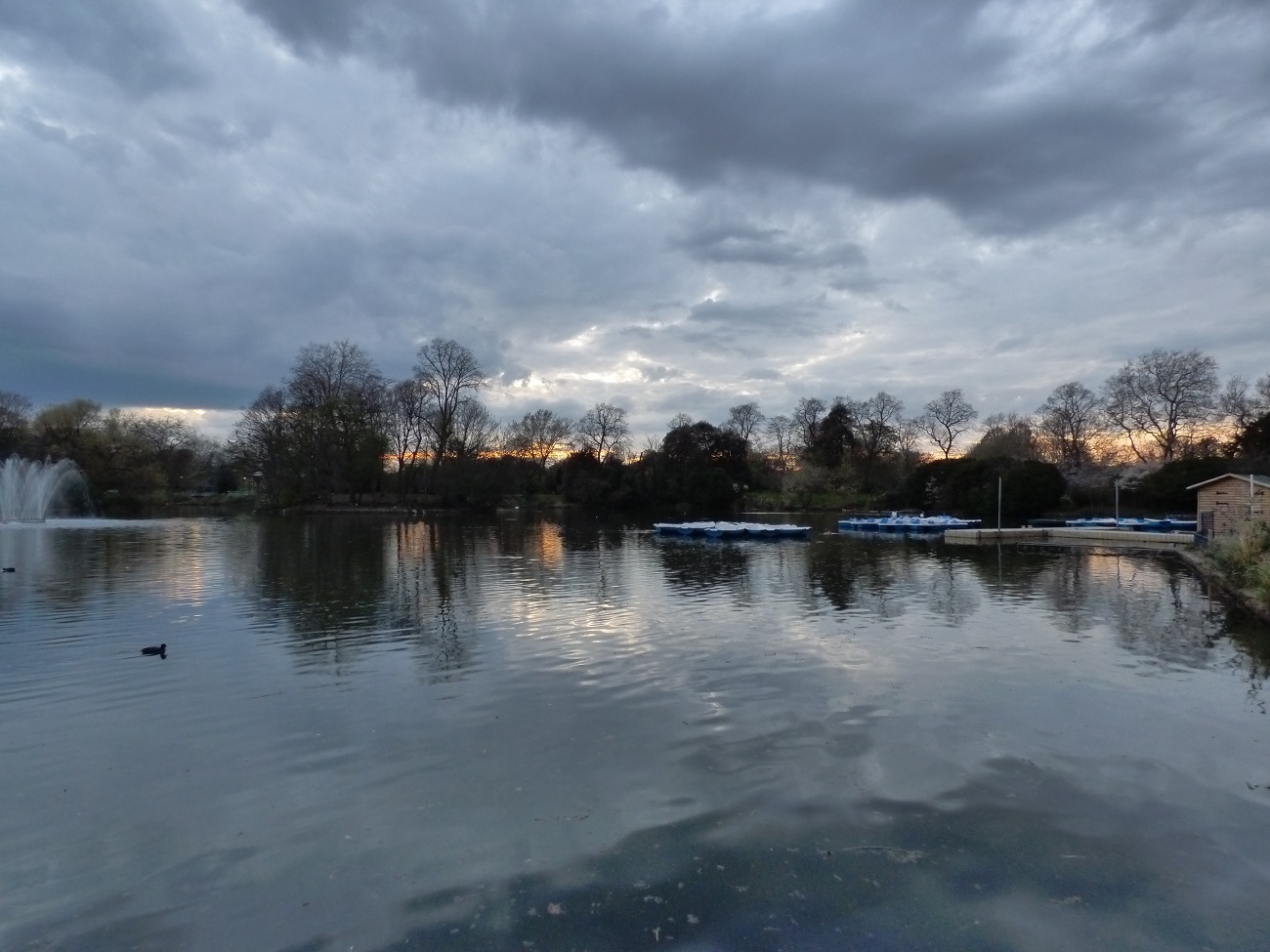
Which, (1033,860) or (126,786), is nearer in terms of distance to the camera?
(1033,860)

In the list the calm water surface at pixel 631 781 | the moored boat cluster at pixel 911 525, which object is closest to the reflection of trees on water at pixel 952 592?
the calm water surface at pixel 631 781

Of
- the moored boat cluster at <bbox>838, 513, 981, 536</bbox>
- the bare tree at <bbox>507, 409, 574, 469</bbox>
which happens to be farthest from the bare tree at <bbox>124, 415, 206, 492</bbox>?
the moored boat cluster at <bbox>838, 513, 981, 536</bbox>

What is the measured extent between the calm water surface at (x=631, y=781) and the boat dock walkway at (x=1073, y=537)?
20.4 metres

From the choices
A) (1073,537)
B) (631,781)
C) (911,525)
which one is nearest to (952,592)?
(631,781)

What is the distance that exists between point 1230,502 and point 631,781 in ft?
104

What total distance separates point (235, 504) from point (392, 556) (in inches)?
2097

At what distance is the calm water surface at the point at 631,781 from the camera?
14.9 feet

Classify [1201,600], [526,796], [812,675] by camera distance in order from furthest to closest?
1. [1201,600]
2. [812,675]
3. [526,796]

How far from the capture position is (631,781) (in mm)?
6559

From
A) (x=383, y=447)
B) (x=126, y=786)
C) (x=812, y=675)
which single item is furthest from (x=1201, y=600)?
(x=383, y=447)

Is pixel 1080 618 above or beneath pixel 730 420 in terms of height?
beneath

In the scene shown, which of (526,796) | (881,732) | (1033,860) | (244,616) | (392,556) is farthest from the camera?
(392,556)

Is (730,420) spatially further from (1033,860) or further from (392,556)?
(1033,860)

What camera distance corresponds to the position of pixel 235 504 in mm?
71875
